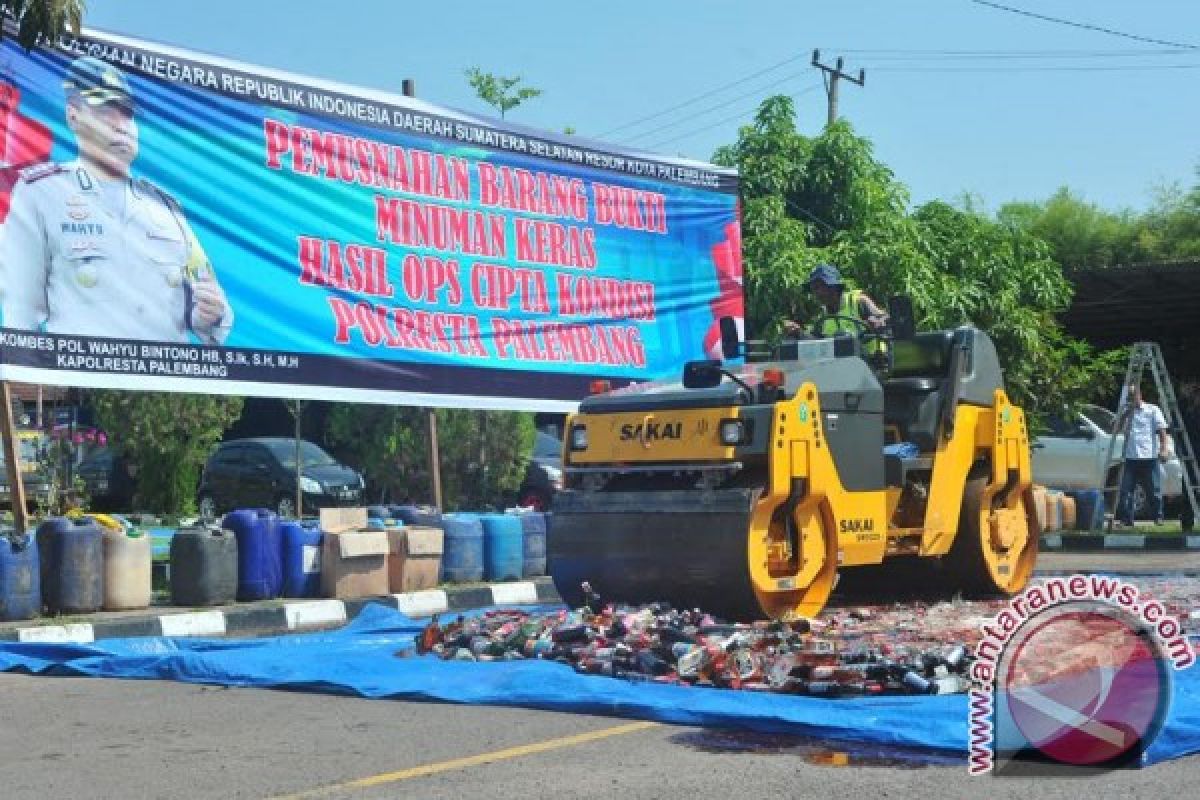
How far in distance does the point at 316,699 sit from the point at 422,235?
7.47 m

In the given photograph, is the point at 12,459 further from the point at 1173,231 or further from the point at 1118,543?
the point at 1173,231

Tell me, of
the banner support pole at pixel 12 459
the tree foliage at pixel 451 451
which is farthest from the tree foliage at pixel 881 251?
the banner support pole at pixel 12 459

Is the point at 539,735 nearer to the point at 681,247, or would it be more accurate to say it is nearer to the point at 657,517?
the point at 657,517

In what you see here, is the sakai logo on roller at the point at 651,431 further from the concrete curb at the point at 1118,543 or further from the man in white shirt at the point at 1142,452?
the man in white shirt at the point at 1142,452

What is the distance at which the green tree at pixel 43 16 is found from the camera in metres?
9.89

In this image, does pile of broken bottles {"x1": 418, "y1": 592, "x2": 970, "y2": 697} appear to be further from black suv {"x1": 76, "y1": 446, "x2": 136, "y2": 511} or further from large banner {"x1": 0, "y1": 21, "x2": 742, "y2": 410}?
black suv {"x1": 76, "y1": 446, "x2": 136, "y2": 511}

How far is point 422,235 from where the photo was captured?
14039mm

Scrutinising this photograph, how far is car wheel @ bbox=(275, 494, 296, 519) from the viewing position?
23.3 metres

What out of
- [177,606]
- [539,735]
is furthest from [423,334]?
[539,735]

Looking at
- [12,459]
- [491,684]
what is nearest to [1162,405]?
[12,459]

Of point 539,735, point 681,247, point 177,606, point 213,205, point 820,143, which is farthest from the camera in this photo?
point 820,143

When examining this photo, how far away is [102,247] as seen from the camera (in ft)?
38.0

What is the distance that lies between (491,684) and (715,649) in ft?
3.30

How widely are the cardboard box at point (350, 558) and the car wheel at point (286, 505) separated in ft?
36.4
